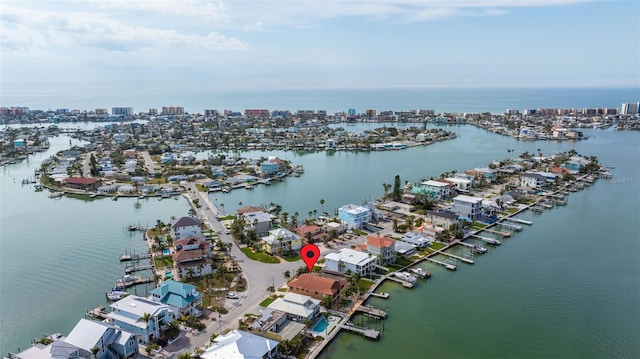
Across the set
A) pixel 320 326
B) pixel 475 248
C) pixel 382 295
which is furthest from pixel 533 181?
pixel 320 326

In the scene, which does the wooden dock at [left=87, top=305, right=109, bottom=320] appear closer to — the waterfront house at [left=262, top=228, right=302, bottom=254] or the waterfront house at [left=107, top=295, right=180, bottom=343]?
the waterfront house at [left=107, top=295, right=180, bottom=343]

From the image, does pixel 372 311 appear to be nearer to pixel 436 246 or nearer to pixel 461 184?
pixel 436 246

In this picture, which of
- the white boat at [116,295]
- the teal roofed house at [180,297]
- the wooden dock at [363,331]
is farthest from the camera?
the white boat at [116,295]

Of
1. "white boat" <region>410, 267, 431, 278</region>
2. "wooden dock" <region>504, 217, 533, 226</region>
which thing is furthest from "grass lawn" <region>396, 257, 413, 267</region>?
"wooden dock" <region>504, 217, 533, 226</region>

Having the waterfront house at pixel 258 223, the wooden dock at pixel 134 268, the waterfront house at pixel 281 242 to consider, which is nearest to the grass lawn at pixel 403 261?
the waterfront house at pixel 281 242

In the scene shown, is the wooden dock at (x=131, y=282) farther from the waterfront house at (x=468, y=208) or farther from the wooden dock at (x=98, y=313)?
the waterfront house at (x=468, y=208)

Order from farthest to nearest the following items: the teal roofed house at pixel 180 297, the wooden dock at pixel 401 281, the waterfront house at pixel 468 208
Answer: the waterfront house at pixel 468 208, the wooden dock at pixel 401 281, the teal roofed house at pixel 180 297

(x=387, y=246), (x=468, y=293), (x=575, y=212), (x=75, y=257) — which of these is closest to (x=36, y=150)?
(x=75, y=257)
